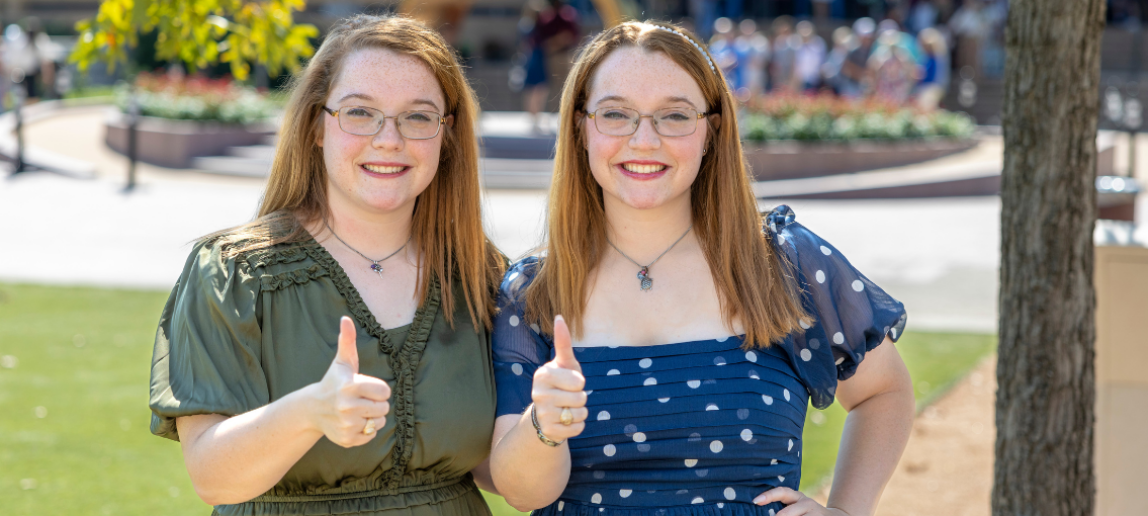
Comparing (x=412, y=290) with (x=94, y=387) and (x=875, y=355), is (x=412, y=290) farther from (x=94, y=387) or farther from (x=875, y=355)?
(x=94, y=387)

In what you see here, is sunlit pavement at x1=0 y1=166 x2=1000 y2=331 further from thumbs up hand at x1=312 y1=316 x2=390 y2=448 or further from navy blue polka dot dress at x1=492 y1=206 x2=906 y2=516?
thumbs up hand at x1=312 y1=316 x2=390 y2=448

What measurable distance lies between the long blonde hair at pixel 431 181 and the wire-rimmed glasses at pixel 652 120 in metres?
0.42

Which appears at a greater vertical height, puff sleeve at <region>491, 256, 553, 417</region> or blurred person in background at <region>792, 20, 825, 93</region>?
puff sleeve at <region>491, 256, 553, 417</region>

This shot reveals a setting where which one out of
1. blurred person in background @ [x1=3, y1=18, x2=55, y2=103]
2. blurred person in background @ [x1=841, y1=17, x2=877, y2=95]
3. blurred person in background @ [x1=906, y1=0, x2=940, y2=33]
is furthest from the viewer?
blurred person in background @ [x1=906, y1=0, x2=940, y2=33]

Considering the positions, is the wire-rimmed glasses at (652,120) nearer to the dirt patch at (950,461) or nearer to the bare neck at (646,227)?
the bare neck at (646,227)

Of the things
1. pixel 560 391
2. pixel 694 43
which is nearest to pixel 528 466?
pixel 560 391

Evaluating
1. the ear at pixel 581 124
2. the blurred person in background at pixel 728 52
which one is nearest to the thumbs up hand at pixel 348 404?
the ear at pixel 581 124

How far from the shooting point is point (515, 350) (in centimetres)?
266

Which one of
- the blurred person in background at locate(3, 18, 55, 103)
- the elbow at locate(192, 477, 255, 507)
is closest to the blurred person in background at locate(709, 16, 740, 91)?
the blurred person in background at locate(3, 18, 55, 103)

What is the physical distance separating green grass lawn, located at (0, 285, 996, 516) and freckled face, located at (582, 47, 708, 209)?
2878mm

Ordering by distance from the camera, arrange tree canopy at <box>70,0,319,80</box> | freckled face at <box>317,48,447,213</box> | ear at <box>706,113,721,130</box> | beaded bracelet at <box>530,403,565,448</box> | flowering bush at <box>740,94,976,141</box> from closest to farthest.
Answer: beaded bracelet at <box>530,403,565,448</box>
freckled face at <box>317,48,447,213</box>
ear at <box>706,113,721,130</box>
tree canopy at <box>70,0,319,80</box>
flowering bush at <box>740,94,976,141</box>

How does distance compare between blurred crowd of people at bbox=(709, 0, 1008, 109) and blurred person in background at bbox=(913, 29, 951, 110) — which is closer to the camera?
blurred crowd of people at bbox=(709, 0, 1008, 109)

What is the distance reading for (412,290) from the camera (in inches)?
107

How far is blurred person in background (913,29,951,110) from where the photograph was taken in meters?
19.0
